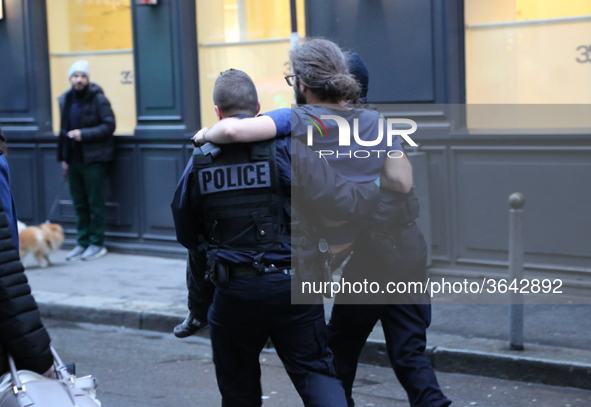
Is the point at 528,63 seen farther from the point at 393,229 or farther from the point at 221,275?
the point at 221,275

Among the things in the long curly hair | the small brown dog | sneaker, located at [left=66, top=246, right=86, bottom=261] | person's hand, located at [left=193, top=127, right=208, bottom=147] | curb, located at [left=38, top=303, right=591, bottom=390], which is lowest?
curb, located at [left=38, top=303, right=591, bottom=390]

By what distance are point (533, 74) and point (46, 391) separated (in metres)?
5.70

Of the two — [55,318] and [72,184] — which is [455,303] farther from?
[72,184]

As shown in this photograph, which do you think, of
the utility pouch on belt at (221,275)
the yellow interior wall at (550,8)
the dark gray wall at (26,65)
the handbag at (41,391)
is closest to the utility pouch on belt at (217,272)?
the utility pouch on belt at (221,275)

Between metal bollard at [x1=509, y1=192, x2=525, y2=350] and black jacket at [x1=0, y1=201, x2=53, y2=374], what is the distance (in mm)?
3270

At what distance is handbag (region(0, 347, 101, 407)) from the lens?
2.57m

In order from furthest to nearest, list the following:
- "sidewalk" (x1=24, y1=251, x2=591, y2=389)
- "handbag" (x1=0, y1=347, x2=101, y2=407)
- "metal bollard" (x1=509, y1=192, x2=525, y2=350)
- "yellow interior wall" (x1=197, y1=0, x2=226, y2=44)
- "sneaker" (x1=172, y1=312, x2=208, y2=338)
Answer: "yellow interior wall" (x1=197, y1=0, x2=226, y2=44) < "metal bollard" (x1=509, y1=192, x2=525, y2=350) < "sidewalk" (x1=24, y1=251, x2=591, y2=389) < "sneaker" (x1=172, y1=312, x2=208, y2=338) < "handbag" (x1=0, y1=347, x2=101, y2=407)

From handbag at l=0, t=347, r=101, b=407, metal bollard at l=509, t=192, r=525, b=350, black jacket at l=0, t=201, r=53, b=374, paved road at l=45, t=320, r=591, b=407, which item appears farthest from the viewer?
metal bollard at l=509, t=192, r=525, b=350

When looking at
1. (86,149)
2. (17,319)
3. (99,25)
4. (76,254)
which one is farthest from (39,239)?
(17,319)

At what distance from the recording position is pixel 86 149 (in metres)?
9.21

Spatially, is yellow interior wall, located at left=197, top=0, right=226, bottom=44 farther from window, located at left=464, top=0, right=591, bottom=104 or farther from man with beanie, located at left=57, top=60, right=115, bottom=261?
window, located at left=464, top=0, right=591, bottom=104

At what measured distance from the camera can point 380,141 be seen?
3.37m

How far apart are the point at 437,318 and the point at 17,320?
4103 millimetres

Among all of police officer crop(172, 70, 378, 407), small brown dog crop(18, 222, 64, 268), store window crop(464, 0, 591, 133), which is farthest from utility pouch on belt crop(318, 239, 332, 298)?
small brown dog crop(18, 222, 64, 268)
